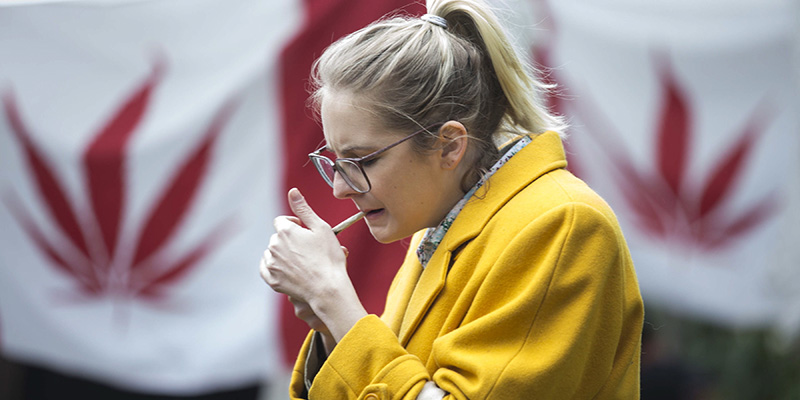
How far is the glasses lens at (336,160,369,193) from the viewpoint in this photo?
145 cm

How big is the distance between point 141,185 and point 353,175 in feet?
5.22

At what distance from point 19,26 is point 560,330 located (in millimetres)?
2361

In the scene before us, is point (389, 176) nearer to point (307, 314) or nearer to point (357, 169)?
point (357, 169)

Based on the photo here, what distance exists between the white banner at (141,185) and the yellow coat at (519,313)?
1.39 m

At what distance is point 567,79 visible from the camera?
289 cm

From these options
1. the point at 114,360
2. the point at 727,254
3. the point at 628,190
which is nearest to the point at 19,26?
the point at 114,360

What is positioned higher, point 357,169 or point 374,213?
point 357,169

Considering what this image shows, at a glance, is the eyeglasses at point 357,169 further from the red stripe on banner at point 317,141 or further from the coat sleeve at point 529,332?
the red stripe on banner at point 317,141

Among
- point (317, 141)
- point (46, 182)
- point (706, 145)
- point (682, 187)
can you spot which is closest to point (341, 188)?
point (317, 141)

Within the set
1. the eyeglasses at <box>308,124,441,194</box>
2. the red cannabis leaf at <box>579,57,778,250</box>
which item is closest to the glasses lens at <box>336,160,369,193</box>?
the eyeglasses at <box>308,124,441,194</box>

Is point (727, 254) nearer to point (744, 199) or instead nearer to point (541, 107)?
point (744, 199)

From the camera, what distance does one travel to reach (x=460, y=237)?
1442mm

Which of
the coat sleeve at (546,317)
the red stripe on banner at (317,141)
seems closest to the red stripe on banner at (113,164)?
the red stripe on banner at (317,141)

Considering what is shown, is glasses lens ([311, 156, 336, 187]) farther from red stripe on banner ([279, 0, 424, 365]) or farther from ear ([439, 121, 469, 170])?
red stripe on banner ([279, 0, 424, 365])
